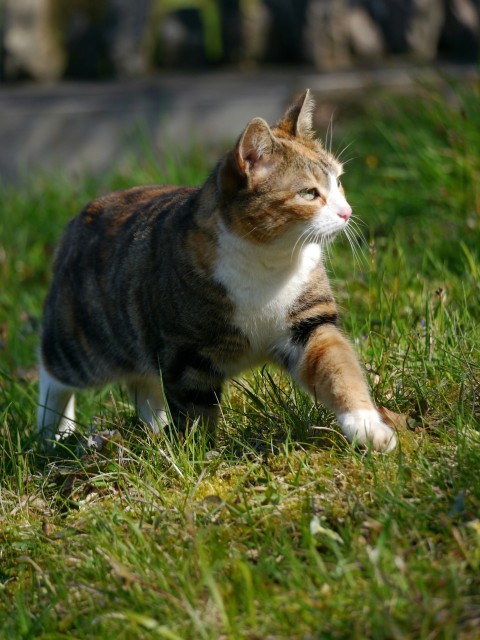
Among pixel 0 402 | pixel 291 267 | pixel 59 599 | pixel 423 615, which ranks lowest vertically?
pixel 0 402

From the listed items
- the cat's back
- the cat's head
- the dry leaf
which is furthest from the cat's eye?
the dry leaf

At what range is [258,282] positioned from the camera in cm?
302

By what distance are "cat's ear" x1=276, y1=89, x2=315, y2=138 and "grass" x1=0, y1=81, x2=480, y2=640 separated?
52cm

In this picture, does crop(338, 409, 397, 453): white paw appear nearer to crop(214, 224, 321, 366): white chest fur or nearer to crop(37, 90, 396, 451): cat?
crop(37, 90, 396, 451): cat

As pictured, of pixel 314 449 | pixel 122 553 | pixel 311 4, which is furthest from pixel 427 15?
pixel 122 553

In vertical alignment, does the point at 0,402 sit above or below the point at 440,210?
below

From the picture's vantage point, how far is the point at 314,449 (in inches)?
107

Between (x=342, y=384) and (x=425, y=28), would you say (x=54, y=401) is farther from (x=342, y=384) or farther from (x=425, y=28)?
(x=425, y=28)

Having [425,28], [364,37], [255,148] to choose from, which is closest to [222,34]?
[364,37]

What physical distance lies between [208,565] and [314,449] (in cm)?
59

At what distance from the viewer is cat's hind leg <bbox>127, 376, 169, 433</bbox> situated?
134 inches

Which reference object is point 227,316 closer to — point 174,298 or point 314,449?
point 174,298

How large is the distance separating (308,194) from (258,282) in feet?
1.00

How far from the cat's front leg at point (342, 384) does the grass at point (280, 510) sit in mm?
54
